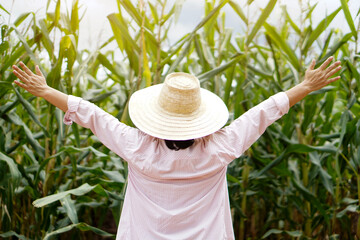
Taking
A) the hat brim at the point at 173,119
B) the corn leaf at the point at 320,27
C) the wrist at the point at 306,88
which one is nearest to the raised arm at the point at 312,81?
the wrist at the point at 306,88

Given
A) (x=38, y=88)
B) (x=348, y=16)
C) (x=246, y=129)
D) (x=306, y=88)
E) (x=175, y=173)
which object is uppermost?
(x=348, y=16)

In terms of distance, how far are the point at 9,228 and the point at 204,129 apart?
1.56 metres

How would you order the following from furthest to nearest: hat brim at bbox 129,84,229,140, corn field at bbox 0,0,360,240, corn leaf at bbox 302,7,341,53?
corn leaf at bbox 302,7,341,53, corn field at bbox 0,0,360,240, hat brim at bbox 129,84,229,140

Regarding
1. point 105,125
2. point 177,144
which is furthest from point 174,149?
point 105,125

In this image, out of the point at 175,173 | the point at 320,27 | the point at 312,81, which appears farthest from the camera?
the point at 320,27

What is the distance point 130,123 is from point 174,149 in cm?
68

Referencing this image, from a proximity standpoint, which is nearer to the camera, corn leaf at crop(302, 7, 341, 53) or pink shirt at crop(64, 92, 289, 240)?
pink shirt at crop(64, 92, 289, 240)

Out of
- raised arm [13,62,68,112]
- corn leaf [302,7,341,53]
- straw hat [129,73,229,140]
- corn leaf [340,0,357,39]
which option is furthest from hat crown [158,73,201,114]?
corn leaf [302,7,341,53]

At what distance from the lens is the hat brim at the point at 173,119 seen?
1.39 m

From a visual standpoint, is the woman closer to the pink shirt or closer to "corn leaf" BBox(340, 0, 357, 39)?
the pink shirt

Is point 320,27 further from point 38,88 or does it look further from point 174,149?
point 38,88

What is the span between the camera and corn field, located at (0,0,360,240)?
2.11m

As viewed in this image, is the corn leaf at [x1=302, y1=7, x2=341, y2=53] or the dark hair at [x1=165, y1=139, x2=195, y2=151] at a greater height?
the corn leaf at [x1=302, y1=7, x2=341, y2=53]

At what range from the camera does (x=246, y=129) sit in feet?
4.79
